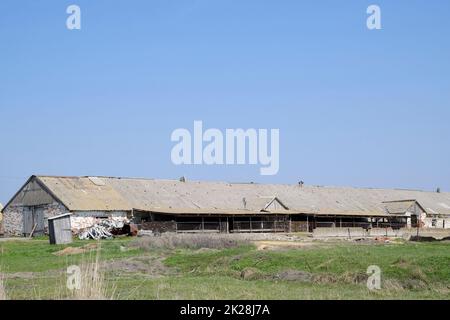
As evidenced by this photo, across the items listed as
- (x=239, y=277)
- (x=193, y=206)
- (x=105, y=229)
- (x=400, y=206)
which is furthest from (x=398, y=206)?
(x=239, y=277)

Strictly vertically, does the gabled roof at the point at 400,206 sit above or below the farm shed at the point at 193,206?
below

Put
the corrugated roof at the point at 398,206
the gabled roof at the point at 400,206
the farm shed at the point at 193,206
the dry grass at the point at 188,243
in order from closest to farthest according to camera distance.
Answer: the dry grass at the point at 188,243
the farm shed at the point at 193,206
the gabled roof at the point at 400,206
the corrugated roof at the point at 398,206

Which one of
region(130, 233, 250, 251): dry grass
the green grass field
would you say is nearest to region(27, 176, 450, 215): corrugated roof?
Answer: region(130, 233, 250, 251): dry grass

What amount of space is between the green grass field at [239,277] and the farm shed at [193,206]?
A: 24.2 metres

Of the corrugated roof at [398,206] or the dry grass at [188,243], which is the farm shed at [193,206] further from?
the dry grass at [188,243]

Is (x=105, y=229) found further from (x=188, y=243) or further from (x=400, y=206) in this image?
(x=400, y=206)

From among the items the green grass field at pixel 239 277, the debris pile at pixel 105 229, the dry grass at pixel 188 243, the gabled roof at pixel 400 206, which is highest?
the green grass field at pixel 239 277

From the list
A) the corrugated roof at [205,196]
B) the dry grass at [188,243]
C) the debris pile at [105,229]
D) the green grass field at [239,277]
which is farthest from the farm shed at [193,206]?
the green grass field at [239,277]

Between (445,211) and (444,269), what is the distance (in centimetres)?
6302

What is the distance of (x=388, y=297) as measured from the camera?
14.7 meters

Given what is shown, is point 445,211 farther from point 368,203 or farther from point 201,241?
point 201,241

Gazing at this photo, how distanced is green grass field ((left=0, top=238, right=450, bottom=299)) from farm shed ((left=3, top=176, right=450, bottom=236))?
2425cm

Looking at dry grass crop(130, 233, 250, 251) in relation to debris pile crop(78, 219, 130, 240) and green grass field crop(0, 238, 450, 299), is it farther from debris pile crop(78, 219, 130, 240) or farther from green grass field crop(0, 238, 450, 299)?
debris pile crop(78, 219, 130, 240)

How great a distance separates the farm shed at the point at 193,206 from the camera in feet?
166
